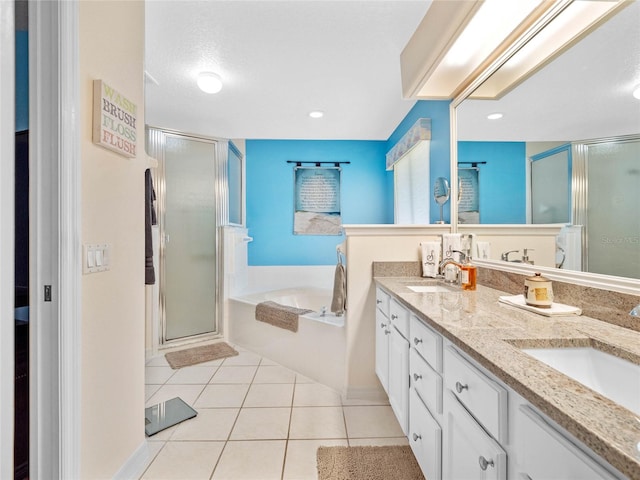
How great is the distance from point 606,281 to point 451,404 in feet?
2.17

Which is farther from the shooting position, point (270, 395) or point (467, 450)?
point (270, 395)

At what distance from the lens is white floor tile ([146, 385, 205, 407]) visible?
7.02 feet

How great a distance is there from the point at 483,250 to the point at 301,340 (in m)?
1.55

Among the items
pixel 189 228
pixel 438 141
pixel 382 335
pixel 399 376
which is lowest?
pixel 399 376

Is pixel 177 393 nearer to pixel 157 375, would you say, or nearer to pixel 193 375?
pixel 193 375

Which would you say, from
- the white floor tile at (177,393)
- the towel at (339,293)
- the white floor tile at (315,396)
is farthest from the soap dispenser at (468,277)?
the white floor tile at (177,393)

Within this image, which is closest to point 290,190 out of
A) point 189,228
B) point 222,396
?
point 189,228

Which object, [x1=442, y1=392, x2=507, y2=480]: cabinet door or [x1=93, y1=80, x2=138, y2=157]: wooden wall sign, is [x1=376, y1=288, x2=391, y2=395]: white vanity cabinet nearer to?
[x1=442, y1=392, x2=507, y2=480]: cabinet door

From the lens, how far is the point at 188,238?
3.21 meters

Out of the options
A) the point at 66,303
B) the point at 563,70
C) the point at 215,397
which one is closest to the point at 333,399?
the point at 215,397

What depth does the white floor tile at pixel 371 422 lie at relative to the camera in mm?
1765

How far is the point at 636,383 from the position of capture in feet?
2.32

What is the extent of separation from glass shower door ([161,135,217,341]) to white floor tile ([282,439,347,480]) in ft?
6.50

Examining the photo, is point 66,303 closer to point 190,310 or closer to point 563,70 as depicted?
point 563,70
